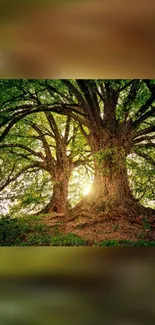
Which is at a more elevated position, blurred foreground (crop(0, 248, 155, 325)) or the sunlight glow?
the sunlight glow

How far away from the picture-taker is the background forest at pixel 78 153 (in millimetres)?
6277

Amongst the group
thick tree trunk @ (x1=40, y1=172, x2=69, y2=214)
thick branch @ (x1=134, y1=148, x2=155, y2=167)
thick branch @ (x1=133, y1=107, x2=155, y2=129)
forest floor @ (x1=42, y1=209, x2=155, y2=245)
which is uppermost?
thick branch @ (x1=133, y1=107, x2=155, y2=129)

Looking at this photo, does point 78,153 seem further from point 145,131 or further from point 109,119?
point 145,131

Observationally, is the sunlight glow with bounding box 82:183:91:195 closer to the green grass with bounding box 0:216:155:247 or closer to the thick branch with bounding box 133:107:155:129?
the green grass with bounding box 0:216:155:247

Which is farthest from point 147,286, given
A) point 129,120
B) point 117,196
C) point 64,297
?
point 129,120

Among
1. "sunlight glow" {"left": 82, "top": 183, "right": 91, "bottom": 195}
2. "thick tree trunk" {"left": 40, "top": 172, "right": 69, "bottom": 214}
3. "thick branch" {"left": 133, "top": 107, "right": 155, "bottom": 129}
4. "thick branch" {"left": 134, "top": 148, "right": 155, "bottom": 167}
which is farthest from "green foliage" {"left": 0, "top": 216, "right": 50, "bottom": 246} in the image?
"thick branch" {"left": 133, "top": 107, "right": 155, "bottom": 129}
